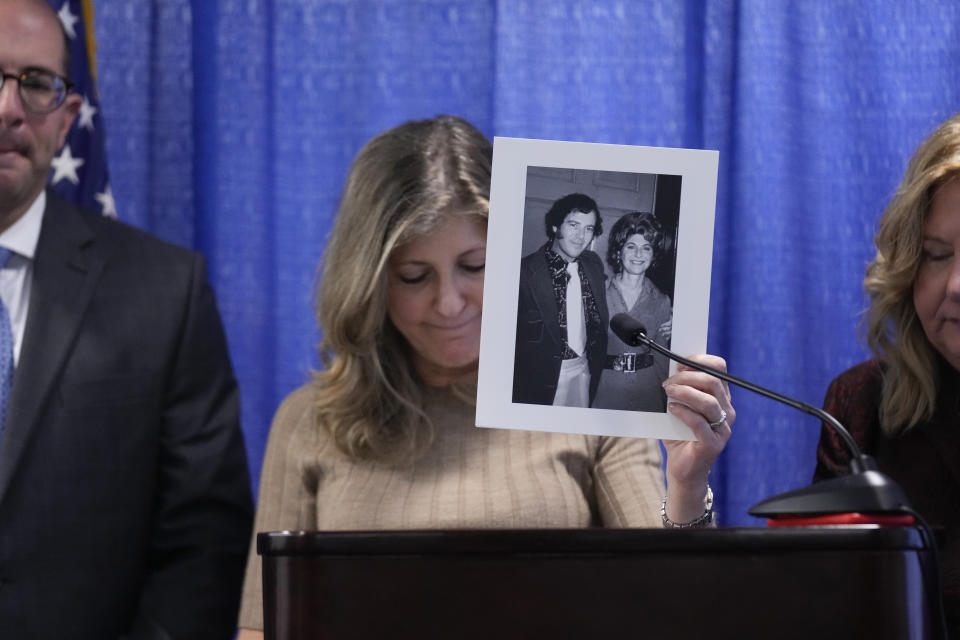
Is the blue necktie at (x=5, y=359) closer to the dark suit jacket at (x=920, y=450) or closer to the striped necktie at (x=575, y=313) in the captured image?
the striped necktie at (x=575, y=313)

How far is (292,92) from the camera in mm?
2082

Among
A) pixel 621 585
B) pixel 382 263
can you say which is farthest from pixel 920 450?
pixel 621 585

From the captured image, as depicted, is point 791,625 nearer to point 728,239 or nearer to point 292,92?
point 728,239

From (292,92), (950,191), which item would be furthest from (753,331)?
(292,92)

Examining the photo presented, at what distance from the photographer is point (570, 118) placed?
76.9 inches

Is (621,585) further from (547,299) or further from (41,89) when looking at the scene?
(41,89)

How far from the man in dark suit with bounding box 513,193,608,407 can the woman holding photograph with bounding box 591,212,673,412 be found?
1cm

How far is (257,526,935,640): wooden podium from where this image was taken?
0.70m

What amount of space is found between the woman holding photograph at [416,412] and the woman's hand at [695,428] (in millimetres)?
287

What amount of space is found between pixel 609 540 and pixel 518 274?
0.39 m

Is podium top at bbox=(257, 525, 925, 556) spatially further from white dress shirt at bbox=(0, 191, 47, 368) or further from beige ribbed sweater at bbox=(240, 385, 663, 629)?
white dress shirt at bbox=(0, 191, 47, 368)

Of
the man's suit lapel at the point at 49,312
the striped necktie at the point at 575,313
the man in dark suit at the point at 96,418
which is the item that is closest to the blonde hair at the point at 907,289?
the striped necktie at the point at 575,313

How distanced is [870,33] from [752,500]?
886 millimetres

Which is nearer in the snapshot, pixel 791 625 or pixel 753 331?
pixel 791 625
